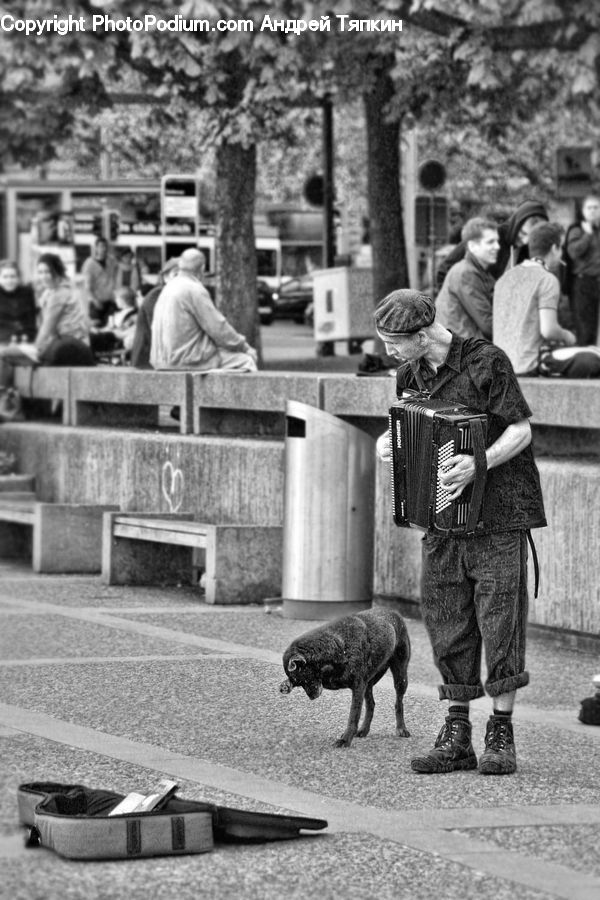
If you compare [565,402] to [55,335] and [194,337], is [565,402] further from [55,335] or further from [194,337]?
[55,335]

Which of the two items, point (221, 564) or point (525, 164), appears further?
point (525, 164)

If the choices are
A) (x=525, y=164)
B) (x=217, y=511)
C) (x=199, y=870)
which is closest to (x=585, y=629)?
(x=217, y=511)

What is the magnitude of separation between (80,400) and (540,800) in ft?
27.8

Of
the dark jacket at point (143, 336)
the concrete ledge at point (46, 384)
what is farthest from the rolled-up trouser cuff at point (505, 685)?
the dark jacket at point (143, 336)

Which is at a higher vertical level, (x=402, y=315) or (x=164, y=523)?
(x=402, y=315)

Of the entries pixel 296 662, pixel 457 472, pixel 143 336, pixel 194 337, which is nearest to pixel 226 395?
pixel 194 337

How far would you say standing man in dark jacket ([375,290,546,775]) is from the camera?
7.05 metres

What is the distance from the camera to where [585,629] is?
1014 cm

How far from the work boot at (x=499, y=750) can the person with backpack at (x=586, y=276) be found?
10683 mm

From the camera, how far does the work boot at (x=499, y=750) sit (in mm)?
7055

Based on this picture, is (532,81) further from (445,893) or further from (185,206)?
(445,893)

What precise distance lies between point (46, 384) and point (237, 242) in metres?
7.07

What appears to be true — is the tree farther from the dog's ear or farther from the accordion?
the dog's ear

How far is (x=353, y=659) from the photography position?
24.4 ft
